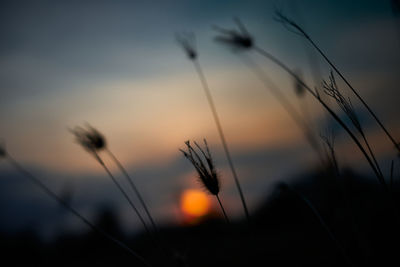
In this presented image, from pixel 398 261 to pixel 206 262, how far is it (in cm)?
364

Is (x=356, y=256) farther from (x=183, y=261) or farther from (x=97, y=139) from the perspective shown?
(x=97, y=139)

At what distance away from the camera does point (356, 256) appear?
286 cm

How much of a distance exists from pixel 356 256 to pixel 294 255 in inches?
65.1

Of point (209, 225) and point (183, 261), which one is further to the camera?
point (209, 225)

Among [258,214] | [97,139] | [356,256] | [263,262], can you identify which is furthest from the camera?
[258,214]

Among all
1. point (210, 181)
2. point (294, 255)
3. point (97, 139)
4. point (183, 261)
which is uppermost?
point (97, 139)

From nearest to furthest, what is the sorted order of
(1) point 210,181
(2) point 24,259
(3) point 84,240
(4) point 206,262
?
(1) point 210,181 < (4) point 206,262 < (2) point 24,259 < (3) point 84,240

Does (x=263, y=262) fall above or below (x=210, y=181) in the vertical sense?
below

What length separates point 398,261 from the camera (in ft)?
8.64

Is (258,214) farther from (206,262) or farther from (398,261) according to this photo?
(398,261)

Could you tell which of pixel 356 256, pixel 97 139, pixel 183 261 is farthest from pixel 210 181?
pixel 356 256

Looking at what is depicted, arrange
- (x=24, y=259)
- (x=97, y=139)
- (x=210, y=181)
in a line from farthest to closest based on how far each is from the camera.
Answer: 1. (x=24, y=259)
2. (x=97, y=139)
3. (x=210, y=181)

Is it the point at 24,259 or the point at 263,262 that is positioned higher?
the point at 24,259

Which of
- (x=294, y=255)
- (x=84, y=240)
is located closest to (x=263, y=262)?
(x=294, y=255)
